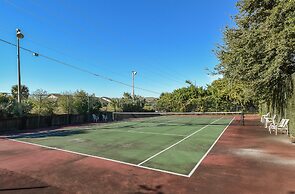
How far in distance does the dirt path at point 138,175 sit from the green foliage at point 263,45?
13.6 feet

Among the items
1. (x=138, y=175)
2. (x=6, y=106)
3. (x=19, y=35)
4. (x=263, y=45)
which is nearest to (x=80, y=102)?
(x=6, y=106)

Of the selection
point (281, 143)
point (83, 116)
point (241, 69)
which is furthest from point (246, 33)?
point (83, 116)

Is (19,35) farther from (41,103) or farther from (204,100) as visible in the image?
(204,100)

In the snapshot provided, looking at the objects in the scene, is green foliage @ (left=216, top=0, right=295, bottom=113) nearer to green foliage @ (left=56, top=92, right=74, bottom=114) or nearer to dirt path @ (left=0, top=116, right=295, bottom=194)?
dirt path @ (left=0, top=116, right=295, bottom=194)

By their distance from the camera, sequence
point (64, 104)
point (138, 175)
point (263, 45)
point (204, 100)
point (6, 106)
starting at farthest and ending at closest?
point (204, 100) → point (64, 104) → point (6, 106) → point (263, 45) → point (138, 175)

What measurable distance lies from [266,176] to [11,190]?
6.35 meters

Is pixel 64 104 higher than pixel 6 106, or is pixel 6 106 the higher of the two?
pixel 64 104

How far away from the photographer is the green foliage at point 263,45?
10.4 m

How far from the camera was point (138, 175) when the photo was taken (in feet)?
23.1

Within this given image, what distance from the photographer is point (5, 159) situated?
902 cm

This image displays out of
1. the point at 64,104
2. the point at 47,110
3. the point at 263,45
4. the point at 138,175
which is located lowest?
the point at 138,175

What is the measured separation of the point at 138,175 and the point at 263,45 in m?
8.58

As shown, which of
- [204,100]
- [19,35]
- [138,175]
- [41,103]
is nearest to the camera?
[138,175]

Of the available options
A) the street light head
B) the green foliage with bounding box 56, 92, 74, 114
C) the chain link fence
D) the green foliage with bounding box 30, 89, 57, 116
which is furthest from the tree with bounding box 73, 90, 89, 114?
the street light head
